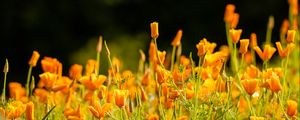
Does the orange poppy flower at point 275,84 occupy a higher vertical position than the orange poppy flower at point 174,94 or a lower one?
higher

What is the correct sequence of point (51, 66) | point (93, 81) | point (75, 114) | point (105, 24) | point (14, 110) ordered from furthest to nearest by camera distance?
point (105, 24) → point (51, 66) → point (93, 81) → point (75, 114) → point (14, 110)

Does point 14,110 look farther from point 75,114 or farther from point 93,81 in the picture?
point 93,81

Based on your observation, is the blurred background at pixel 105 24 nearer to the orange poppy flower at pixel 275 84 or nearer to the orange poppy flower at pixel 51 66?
the orange poppy flower at pixel 51 66

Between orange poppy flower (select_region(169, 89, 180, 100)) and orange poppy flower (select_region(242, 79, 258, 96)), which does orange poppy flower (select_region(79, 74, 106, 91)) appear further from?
orange poppy flower (select_region(242, 79, 258, 96))

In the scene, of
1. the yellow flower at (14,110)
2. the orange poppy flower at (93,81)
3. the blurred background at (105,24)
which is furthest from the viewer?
the blurred background at (105,24)

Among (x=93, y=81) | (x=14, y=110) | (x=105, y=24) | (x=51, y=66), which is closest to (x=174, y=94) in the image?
(x=93, y=81)

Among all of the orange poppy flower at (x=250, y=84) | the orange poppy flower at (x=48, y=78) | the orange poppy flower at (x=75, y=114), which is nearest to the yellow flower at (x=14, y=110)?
the orange poppy flower at (x=75, y=114)

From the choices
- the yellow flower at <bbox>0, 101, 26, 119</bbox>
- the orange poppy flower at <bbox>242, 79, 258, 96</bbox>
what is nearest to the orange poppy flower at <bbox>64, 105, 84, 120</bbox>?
the yellow flower at <bbox>0, 101, 26, 119</bbox>

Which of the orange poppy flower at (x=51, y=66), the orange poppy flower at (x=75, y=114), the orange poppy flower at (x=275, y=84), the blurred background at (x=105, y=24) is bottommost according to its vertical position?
the orange poppy flower at (x=75, y=114)
